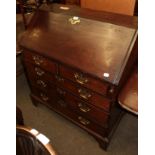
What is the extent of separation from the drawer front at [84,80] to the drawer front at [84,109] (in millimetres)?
171

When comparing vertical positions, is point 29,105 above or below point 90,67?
below

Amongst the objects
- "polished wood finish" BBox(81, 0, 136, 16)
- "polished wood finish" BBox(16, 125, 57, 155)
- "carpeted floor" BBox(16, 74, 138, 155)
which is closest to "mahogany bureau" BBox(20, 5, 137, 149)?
"carpeted floor" BBox(16, 74, 138, 155)

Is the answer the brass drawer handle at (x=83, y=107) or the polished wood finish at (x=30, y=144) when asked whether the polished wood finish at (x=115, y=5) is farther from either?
the polished wood finish at (x=30, y=144)

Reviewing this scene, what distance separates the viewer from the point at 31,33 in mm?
1488

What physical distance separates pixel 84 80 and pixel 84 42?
25 centimetres

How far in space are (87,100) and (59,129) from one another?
534 millimetres

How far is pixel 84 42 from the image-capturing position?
1237 millimetres

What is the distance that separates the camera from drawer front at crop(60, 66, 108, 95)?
1.14 m

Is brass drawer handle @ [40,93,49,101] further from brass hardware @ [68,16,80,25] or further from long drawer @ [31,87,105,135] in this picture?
brass hardware @ [68,16,80,25]

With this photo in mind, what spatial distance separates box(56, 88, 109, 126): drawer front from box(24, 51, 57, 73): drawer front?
0.19m

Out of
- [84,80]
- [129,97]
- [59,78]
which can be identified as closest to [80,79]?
[84,80]
